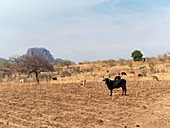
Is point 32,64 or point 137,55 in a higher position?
point 137,55

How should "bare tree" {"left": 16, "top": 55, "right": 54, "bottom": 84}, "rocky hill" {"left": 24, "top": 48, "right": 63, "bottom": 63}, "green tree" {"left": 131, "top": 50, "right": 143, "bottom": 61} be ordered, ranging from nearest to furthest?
1. "bare tree" {"left": 16, "top": 55, "right": 54, "bottom": 84}
2. "rocky hill" {"left": 24, "top": 48, "right": 63, "bottom": 63}
3. "green tree" {"left": 131, "top": 50, "right": 143, "bottom": 61}

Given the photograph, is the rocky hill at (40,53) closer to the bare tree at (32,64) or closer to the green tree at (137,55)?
the bare tree at (32,64)

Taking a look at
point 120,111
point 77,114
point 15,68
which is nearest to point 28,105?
point 77,114

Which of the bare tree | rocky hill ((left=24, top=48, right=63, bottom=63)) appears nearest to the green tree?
rocky hill ((left=24, top=48, right=63, bottom=63))

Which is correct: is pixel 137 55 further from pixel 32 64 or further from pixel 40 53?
pixel 32 64

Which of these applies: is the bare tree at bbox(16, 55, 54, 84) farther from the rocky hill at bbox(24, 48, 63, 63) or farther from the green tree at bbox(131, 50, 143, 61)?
the green tree at bbox(131, 50, 143, 61)

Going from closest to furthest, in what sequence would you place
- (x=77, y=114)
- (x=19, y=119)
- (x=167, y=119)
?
(x=167, y=119), (x=19, y=119), (x=77, y=114)

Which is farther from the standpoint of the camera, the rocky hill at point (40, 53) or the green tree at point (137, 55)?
the green tree at point (137, 55)

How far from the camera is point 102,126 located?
6875 millimetres

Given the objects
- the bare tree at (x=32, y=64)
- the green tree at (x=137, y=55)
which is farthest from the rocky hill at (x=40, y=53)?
the green tree at (x=137, y=55)

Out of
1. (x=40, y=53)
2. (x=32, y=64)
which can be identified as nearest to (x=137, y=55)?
(x=40, y=53)

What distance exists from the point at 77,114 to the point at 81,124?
1.45 metres

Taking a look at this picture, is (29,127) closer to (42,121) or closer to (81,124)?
(42,121)

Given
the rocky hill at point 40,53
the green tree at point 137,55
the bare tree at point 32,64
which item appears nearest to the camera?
the bare tree at point 32,64
